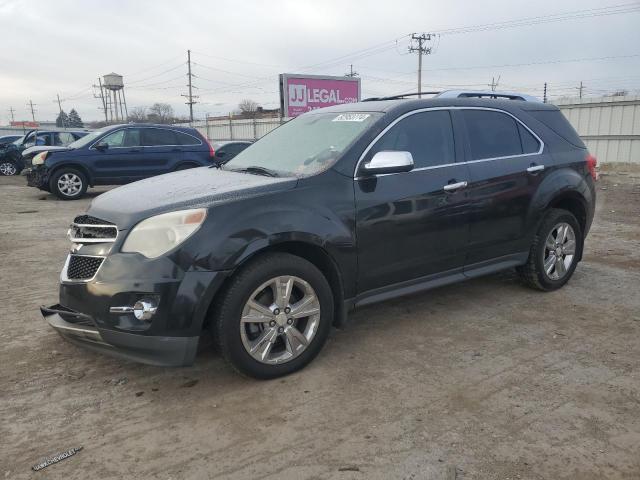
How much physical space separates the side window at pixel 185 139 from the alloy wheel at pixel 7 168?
10.5 meters

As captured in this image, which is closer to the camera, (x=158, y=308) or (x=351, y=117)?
(x=158, y=308)

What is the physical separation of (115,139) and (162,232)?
33.9 feet

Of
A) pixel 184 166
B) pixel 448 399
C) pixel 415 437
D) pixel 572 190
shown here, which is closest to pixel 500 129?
pixel 572 190

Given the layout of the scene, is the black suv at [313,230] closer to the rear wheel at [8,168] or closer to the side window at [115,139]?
the side window at [115,139]

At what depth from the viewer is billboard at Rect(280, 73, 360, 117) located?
74.0ft

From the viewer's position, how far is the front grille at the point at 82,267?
10.2 feet

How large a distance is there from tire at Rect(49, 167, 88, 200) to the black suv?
9.19m

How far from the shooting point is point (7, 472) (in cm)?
245

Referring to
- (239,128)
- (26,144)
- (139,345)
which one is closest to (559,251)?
(139,345)

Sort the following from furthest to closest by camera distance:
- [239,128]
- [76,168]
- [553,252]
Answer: [239,128], [76,168], [553,252]

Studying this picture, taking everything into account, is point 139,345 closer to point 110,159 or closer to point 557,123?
point 557,123

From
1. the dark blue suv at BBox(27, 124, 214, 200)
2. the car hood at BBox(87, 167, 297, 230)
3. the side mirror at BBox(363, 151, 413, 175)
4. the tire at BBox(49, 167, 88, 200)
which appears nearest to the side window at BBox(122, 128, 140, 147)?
the dark blue suv at BBox(27, 124, 214, 200)

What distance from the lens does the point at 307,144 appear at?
4.04 meters

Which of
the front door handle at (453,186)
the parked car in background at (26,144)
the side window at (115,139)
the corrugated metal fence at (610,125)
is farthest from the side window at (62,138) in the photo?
the corrugated metal fence at (610,125)
